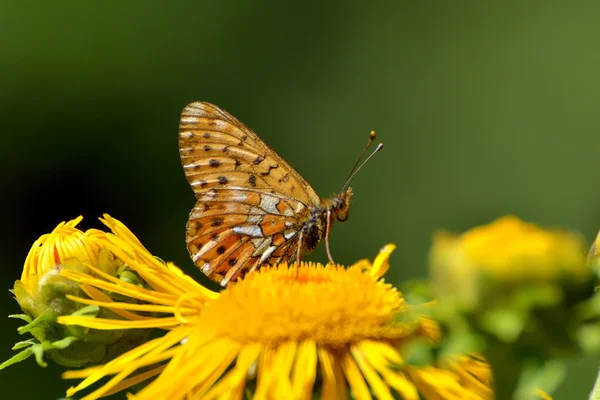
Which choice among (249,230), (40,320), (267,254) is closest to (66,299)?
(40,320)

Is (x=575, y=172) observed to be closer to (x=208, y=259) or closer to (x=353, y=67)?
(x=353, y=67)

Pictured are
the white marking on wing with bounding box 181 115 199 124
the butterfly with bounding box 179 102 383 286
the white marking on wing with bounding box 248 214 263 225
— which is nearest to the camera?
the butterfly with bounding box 179 102 383 286

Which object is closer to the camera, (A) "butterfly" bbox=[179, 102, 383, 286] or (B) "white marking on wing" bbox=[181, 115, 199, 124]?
(A) "butterfly" bbox=[179, 102, 383, 286]

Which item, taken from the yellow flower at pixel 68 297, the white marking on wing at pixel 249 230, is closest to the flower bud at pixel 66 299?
the yellow flower at pixel 68 297

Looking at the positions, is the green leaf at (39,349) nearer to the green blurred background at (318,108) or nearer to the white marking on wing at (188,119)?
the white marking on wing at (188,119)

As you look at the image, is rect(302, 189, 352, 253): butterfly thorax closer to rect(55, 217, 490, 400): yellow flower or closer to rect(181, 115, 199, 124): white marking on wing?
rect(181, 115, 199, 124): white marking on wing

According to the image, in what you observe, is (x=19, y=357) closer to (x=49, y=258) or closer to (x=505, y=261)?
(x=49, y=258)

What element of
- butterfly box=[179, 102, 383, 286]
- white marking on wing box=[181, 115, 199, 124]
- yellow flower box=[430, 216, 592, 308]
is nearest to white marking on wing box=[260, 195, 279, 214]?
butterfly box=[179, 102, 383, 286]

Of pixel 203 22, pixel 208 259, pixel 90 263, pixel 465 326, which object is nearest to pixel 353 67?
pixel 203 22
